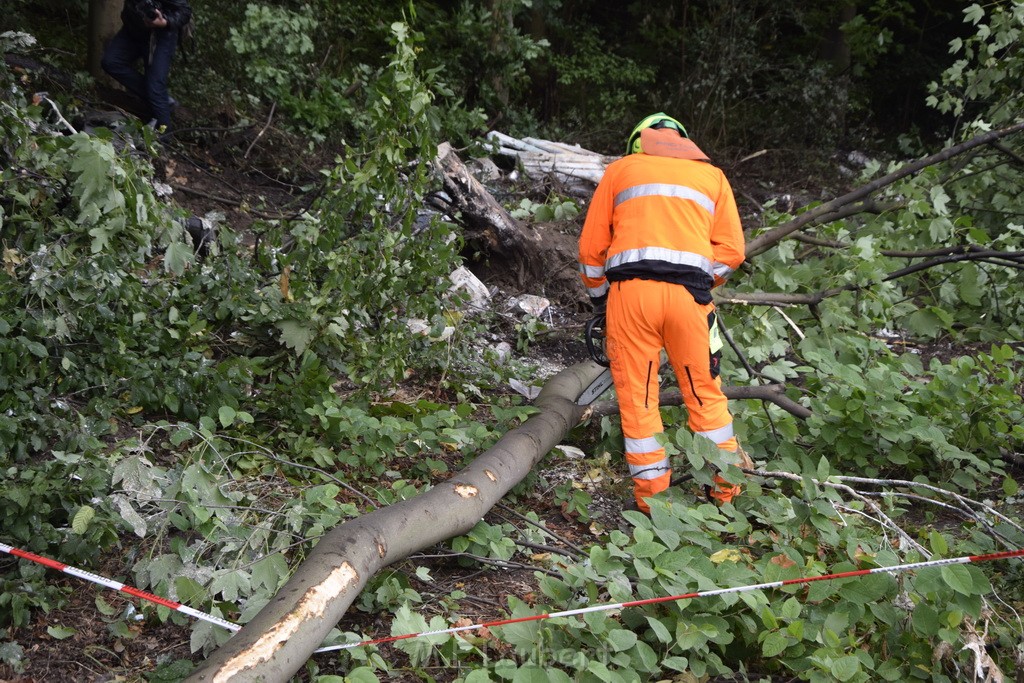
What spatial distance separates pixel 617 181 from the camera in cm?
390

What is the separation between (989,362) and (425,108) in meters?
2.98

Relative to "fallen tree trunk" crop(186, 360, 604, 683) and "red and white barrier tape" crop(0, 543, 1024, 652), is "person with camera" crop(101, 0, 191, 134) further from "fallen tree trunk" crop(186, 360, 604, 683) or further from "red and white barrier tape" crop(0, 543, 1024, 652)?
"red and white barrier tape" crop(0, 543, 1024, 652)

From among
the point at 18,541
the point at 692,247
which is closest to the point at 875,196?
the point at 692,247

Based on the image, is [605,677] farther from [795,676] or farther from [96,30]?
[96,30]

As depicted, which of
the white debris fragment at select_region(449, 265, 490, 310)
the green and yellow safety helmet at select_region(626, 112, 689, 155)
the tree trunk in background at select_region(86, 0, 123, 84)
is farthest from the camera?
the tree trunk in background at select_region(86, 0, 123, 84)

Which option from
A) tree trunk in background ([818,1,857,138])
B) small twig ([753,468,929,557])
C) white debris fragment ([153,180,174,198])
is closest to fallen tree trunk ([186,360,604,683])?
small twig ([753,468,929,557])

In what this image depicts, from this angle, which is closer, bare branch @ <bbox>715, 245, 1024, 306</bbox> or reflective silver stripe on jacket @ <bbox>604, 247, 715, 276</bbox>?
reflective silver stripe on jacket @ <bbox>604, 247, 715, 276</bbox>

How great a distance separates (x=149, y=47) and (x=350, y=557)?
5310mm

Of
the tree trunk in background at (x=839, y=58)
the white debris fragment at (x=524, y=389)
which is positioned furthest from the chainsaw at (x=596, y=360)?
the tree trunk in background at (x=839, y=58)

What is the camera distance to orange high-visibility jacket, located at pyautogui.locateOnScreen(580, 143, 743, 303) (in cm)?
370

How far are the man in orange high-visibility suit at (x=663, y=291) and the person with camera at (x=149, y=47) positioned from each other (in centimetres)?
417

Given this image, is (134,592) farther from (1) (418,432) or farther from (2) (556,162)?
(2) (556,162)

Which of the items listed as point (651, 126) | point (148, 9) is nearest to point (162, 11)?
point (148, 9)

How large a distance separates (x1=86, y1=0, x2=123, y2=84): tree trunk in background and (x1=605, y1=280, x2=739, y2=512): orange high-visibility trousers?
5367mm
